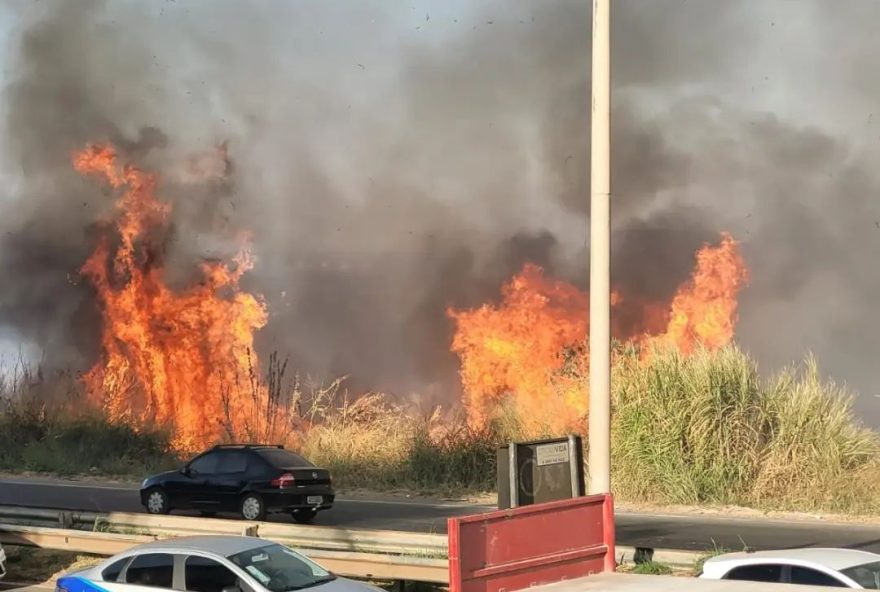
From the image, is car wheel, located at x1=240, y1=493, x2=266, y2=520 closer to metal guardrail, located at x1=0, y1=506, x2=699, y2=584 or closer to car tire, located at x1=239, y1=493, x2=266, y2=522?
car tire, located at x1=239, y1=493, x2=266, y2=522

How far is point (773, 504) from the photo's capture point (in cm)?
1997

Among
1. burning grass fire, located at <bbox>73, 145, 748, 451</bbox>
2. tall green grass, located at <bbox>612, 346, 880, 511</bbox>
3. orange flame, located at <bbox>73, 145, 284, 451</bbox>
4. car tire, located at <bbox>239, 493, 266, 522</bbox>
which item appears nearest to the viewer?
car tire, located at <bbox>239, 493, 266, 522</bbox>

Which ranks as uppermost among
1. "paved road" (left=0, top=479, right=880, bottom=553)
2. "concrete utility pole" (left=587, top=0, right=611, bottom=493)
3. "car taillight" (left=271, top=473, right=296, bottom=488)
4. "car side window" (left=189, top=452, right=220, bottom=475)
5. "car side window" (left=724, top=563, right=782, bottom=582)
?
"concrete utility pole" (left=587, top=0, right=611, bottom=493)

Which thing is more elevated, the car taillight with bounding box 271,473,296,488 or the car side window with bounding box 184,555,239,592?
the car taillight with bounding box 271,473,296,488

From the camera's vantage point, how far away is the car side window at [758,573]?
27.4ft

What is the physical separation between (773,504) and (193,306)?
2219 centimetres

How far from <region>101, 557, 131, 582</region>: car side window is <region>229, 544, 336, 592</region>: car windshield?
1015 mm

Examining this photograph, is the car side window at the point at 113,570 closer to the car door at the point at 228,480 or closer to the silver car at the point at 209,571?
the silver car at the point at 209,571

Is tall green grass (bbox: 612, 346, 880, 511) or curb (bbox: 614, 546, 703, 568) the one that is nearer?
curb (bbox: 614, 546, 703, 568)

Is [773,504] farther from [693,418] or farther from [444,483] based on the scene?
[444,483]

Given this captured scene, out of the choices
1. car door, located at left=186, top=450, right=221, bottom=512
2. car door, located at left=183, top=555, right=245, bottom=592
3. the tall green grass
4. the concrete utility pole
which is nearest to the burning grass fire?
the tall green grass

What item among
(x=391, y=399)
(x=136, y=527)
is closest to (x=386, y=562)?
(x=136, y=527)

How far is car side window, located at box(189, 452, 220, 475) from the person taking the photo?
18.5m

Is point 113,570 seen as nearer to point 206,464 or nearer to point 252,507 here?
point 252,507
